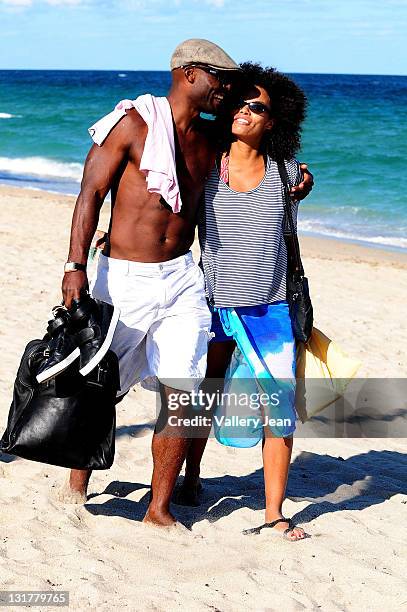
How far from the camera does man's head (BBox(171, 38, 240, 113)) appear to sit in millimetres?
3936

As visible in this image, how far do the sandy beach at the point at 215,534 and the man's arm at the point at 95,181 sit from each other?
39.7 inches

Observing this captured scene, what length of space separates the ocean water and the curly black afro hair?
35.1ft

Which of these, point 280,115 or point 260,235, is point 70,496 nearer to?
point 260,235

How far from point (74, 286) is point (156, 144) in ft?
2.17

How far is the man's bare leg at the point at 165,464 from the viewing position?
414 centimetres

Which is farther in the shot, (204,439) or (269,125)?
(204,439)

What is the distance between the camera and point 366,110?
1747 inches

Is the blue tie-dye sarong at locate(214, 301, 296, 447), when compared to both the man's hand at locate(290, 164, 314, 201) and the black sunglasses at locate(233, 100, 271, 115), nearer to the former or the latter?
the man's hand at locate(290, 164, 314, 201)

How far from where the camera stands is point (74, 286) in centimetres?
384

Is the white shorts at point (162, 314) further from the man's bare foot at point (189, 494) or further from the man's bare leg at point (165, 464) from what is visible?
the man's bare foot at point (189, 494)

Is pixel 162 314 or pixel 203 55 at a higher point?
pixel 203 55

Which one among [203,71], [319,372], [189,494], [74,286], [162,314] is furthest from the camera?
[189,494]

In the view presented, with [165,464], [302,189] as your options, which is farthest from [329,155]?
[165,464]

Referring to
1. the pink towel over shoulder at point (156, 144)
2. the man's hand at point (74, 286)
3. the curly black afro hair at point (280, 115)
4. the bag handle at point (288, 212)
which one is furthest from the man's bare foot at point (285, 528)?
the curly black afro hair at point (280, 115)
